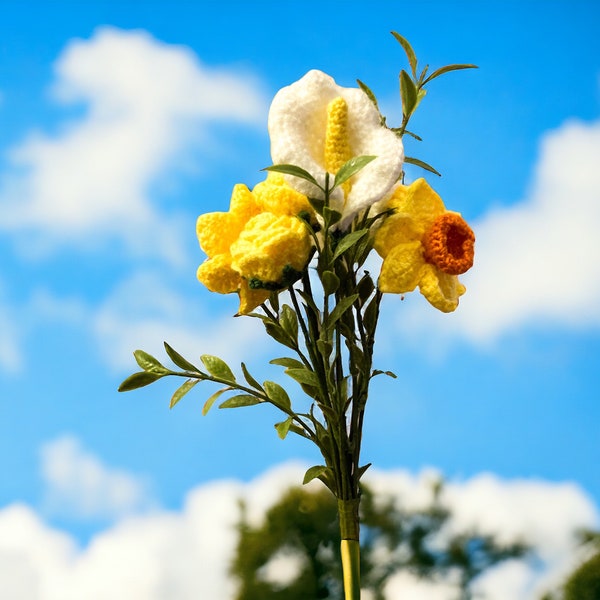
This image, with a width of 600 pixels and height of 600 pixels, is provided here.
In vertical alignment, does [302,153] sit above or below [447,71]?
below

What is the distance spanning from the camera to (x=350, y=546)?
2.97ft

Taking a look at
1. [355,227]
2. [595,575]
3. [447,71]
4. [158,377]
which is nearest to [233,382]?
[158,377]

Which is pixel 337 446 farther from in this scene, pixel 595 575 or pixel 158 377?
pixel 595 575

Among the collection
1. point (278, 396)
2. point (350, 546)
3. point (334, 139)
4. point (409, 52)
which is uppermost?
point (409, 52)

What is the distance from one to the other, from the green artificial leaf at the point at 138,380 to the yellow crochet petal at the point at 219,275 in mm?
110

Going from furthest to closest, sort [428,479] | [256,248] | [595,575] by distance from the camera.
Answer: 1. [428,479]
2. [595,575]
3. [256,248]

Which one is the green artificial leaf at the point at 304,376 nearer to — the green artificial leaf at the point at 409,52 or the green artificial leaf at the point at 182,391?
the green artificial leaf at the point at 182,391

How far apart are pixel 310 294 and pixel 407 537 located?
27.0 inches

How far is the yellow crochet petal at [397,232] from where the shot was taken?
2.98ft

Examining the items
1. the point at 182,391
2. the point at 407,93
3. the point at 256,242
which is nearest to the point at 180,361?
the point at 182,391

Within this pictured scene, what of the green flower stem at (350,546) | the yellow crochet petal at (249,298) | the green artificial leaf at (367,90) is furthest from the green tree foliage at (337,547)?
the green artificial leaf at (367,90)

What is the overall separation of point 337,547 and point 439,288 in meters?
0.68

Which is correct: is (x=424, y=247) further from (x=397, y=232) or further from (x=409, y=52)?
(x=409, y=52)

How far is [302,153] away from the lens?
35.3 inches
